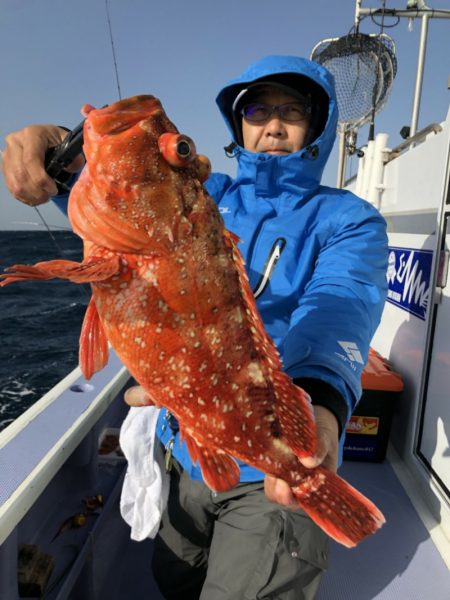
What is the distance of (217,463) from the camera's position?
171cm

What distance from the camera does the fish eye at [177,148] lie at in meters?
1.61

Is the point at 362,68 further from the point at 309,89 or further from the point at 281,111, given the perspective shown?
the point at 281,111

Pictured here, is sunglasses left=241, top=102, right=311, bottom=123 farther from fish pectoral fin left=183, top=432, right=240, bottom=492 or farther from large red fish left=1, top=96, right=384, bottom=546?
fish pectoral fin left=183, top=432, right=240, bottom=492

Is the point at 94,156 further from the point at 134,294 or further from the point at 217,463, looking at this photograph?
the point at 217,463

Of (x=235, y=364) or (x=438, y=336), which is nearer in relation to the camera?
(x=235, y=364)

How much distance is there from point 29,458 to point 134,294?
149 cm

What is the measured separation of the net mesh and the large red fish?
5.29 m

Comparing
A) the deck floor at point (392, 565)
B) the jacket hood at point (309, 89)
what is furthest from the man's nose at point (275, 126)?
the deck floor at point (392, 565)

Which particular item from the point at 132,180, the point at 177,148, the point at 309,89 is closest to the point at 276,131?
the point at 309,89

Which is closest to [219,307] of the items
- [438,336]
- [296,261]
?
[296,261]

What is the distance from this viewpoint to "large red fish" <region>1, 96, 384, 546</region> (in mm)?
1596

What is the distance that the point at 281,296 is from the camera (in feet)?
7.95

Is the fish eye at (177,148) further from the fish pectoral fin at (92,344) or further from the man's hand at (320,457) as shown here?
the man's hand at (320,457)

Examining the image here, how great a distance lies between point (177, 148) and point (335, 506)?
1514mm
